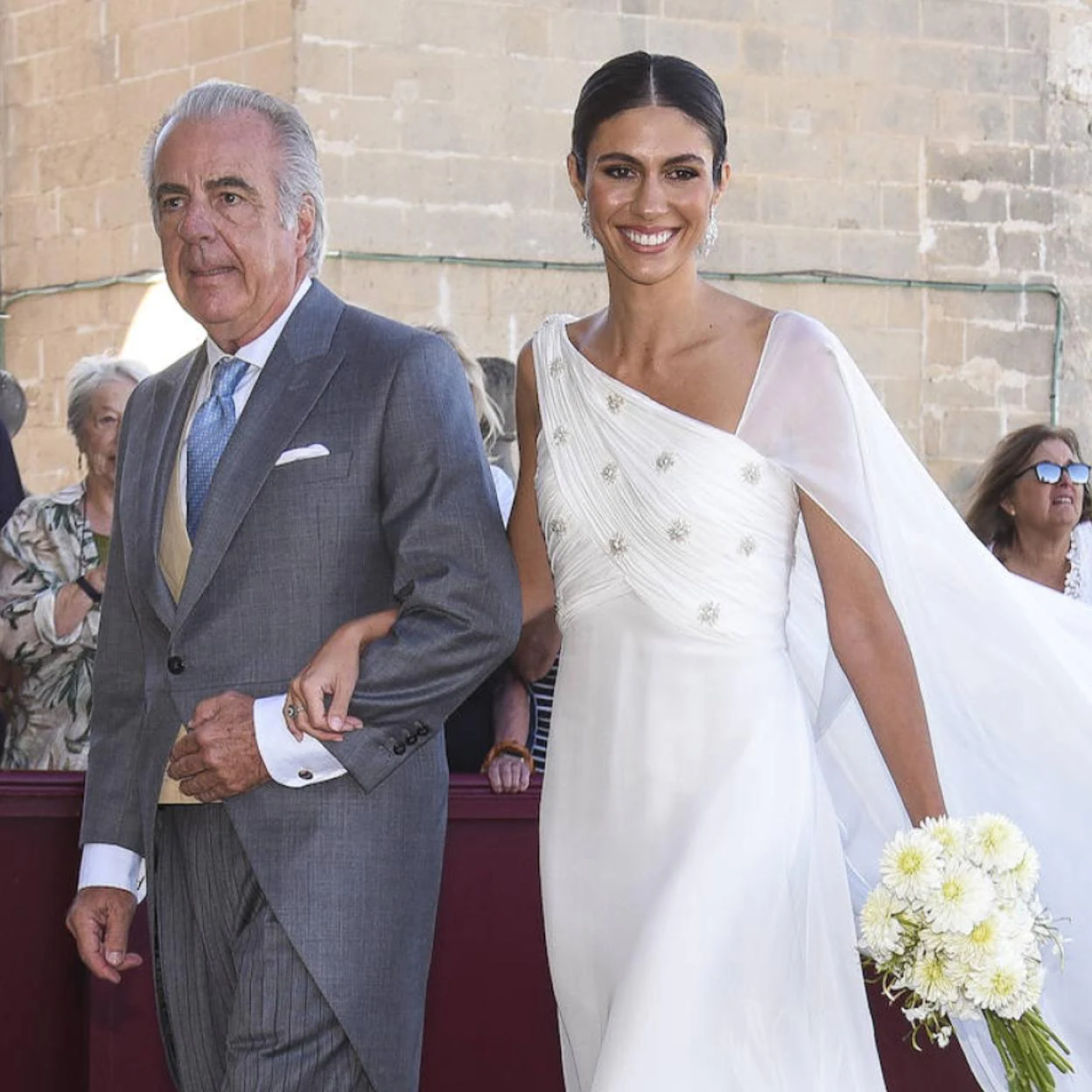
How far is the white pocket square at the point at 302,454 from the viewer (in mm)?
3340

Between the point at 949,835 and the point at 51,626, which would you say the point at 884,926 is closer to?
the point at 949,835

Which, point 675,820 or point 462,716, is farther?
point 462,716

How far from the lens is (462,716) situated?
5703 mm

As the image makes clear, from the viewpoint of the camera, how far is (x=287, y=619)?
331cm

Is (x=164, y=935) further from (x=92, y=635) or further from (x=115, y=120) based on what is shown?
(x=115, y=120)

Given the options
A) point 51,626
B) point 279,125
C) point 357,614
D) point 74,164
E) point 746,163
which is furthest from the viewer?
point 74,164

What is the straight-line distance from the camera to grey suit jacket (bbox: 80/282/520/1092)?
3250 millimetres

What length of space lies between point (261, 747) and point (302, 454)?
46 cm

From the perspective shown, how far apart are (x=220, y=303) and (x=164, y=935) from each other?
100 centimetres

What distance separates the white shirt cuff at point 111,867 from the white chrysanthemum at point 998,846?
1.38 metres

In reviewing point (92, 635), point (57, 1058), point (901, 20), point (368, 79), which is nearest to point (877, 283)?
point (901, 20)

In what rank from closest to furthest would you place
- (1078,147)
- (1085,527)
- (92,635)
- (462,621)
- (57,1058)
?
(462,621) < (57,1058) < (92,635) < (1085,527) < (1078,147)

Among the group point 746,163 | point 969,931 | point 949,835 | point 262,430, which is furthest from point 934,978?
point 746,163

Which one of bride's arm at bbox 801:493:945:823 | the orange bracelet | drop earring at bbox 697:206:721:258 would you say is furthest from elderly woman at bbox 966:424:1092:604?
bride's arm at bbox 801:493:945:823
